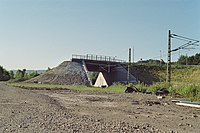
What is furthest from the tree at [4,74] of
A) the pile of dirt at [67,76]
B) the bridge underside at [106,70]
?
the bridge underside at [106,70]

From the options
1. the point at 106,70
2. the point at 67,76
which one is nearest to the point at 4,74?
the point at 67,76

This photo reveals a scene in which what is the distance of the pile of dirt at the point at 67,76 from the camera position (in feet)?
243

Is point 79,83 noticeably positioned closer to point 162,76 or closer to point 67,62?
point 67,62

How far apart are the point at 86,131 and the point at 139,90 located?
33207 millimetres

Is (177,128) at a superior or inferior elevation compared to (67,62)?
inferior

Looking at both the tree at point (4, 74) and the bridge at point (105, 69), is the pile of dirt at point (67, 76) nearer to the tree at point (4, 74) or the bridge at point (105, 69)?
the bridge at point (105, 69)

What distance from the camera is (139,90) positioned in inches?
1687

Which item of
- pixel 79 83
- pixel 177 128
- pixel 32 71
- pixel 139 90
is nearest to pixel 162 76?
pixel 79 83

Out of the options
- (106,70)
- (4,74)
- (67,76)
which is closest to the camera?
(67,76)

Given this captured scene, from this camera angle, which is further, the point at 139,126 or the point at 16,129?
the point at 139,126

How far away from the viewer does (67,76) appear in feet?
253

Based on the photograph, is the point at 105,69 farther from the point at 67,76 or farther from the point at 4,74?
the point at 4,74

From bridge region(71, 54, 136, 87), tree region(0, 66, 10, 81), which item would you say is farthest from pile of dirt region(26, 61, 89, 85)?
tree region(0, 66, 10, 81)

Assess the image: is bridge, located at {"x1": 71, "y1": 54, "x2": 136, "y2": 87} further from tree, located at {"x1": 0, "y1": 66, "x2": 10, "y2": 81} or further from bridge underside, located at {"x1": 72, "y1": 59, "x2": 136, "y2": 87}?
tree, located at {"x1": 0, "y1": 66, "x2": 10, "y2": 81}
